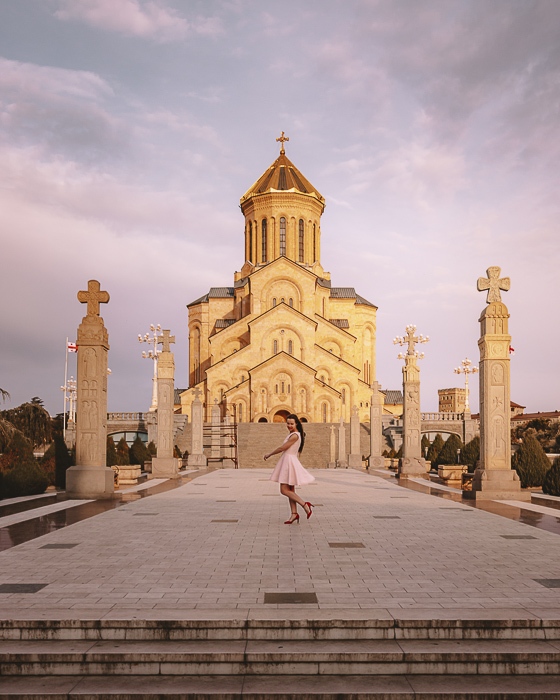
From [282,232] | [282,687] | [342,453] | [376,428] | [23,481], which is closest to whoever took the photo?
[282,687]

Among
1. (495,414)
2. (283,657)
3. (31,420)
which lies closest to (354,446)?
(31,420)

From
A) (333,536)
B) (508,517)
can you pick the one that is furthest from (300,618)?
(508,517)

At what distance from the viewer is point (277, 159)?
69.7 m

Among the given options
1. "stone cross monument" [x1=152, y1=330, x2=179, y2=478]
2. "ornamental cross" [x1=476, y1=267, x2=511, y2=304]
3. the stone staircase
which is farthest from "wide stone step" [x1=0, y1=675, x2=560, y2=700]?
"stone cross monument" [x1=152, y1=330, x2=179, y2=478]

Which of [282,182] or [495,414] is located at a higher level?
[282,182]

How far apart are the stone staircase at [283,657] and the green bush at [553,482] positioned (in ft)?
37.3

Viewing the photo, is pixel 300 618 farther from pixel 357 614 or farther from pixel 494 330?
pixel 494 330

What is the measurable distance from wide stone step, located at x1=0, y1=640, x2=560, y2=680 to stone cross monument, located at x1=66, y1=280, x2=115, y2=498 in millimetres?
9107

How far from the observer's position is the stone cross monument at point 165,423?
21.1 m

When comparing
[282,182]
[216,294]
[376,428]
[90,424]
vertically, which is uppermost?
[282,182]

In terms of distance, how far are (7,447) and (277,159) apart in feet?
187

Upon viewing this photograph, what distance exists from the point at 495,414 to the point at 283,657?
1055cm

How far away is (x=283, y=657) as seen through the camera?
4.37m

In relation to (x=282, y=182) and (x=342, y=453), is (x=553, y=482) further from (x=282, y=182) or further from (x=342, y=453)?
(x=282, y=182)
